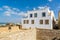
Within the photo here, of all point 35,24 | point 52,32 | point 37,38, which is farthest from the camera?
point 35,24

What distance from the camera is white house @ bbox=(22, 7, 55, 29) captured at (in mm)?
20478

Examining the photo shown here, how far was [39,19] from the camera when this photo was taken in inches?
851

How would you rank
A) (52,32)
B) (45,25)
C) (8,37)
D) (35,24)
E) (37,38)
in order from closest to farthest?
(8,37) < (37,38) < (52,32) < (45,25) < (35,24)

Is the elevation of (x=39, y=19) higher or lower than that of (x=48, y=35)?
higher

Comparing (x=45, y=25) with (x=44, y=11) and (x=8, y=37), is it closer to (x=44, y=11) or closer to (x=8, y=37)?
(x=44, y=11)

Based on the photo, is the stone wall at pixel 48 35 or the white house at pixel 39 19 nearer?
the stone wall at pixel 48 35

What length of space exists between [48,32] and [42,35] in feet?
3.27

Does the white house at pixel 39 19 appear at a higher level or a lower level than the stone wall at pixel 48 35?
higher

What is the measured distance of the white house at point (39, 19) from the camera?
2048cm

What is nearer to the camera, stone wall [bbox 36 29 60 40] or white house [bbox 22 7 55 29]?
stone wall [bbox 36 29 60 40]

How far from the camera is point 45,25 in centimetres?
2059

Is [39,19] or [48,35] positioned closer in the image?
[48,35]

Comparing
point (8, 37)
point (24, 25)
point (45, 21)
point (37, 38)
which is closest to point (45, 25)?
point (45, 21)

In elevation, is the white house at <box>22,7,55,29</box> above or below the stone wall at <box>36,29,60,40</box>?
above
